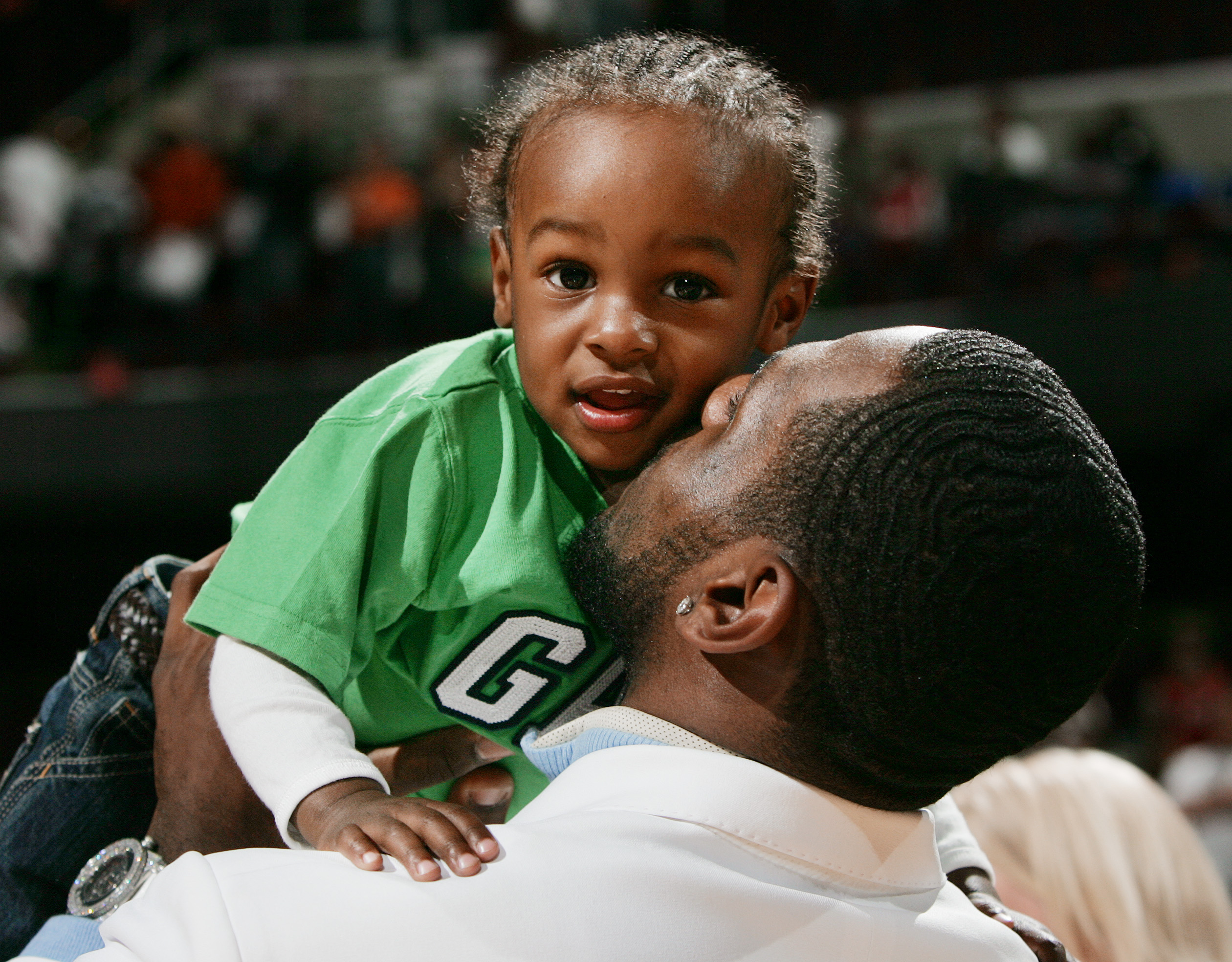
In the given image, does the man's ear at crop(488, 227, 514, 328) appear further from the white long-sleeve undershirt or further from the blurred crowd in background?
the blurred crowd in background

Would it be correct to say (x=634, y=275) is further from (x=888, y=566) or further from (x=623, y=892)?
(x=623, y=892)

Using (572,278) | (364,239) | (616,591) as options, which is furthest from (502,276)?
(364,239)

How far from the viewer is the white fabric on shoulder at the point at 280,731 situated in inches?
48.9

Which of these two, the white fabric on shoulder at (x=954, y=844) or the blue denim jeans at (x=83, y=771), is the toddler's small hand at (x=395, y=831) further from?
the white fabric on shoulder at (x=954, y=844)

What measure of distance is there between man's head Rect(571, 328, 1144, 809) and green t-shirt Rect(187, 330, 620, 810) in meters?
0.19

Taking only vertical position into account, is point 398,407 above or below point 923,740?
above

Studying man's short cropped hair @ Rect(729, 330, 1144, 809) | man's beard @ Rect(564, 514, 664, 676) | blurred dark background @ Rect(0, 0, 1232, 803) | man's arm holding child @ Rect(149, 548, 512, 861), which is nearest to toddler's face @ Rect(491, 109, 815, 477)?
man's beard @ Rect(564, 514, 664, 676)

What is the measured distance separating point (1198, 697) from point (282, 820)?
5756mm

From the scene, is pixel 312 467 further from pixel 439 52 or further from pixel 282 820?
pixel 439 52

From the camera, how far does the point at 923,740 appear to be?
113 cm

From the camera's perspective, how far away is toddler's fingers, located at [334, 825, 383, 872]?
1.08 m

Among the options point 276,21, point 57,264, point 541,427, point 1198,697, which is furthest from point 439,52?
point 541,427

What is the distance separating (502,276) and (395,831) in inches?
29.5

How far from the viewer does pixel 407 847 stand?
42.8 inches
